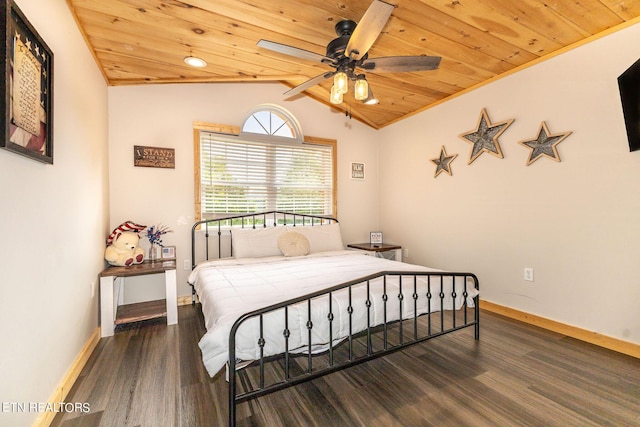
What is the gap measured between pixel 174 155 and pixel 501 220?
3864 millimetres

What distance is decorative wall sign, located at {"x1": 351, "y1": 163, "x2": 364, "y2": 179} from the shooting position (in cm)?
468

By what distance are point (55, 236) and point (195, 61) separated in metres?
2.10

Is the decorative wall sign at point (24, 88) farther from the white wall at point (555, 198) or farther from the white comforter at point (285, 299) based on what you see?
the white wall at point (555, 198)

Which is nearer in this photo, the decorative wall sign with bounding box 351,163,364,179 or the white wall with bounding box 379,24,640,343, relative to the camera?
the white wall with bounding box 379,24,640,343

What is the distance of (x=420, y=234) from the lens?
4164 millimetres

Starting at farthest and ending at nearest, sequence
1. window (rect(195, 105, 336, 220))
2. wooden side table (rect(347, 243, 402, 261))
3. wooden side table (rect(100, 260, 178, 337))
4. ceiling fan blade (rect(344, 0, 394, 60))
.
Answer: wooden side table (rect(347, 243, 402, 261)) → window (rect(195, 105, 336, 220)) → wooden side table (rect(100, 260, 178, 337)) → ceiling fan blade (rect(344, 0, 394, 60))

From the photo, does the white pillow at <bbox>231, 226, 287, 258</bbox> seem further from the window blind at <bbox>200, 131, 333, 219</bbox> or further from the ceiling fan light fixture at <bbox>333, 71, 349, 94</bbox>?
the ceiling fan light fixture at <bbox>333, 71, 349, 94</bbox>

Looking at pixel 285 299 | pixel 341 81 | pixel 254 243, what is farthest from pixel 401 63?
pixel 254 243

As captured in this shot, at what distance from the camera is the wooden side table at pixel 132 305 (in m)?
2.60

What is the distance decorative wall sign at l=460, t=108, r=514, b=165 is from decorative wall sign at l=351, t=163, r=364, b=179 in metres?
1.67

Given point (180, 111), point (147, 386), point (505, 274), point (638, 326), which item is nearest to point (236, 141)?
point (180, 111)

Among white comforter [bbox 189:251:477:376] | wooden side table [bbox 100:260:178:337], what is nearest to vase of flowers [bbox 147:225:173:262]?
wooden side table [bbox 100:260:178:337]

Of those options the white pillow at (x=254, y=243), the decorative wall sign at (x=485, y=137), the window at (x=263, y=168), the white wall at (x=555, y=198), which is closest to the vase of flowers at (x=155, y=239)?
the window at (x=263, y=168)

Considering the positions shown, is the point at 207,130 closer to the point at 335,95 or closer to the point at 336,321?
the point at 335,95
